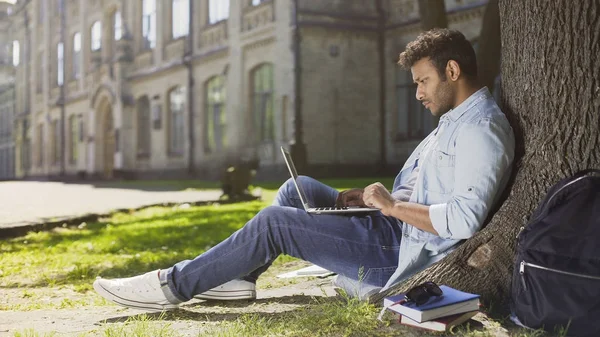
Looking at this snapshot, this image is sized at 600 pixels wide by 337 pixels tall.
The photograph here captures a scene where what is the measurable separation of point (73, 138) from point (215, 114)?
14.6m

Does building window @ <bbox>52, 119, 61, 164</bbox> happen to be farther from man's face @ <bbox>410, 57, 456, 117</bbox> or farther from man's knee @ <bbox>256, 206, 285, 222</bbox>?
man's face @ <bbox>410, 57, 456, 117</bbox>

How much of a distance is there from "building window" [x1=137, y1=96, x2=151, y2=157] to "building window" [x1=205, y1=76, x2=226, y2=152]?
17.4 ft

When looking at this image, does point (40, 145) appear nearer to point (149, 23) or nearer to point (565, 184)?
point (149, 23)

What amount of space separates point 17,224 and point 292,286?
5428 millimetres

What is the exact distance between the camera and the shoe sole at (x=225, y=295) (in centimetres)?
399

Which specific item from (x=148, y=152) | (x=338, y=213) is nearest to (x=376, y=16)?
(x=148, y=152)

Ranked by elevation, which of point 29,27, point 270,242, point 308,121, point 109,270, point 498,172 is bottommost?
point 109,270

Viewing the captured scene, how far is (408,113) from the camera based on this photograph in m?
20.4

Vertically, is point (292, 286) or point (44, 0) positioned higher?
point (44, 0)

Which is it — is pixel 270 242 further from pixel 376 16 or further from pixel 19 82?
pixel 19 82

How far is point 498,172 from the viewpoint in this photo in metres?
3.16

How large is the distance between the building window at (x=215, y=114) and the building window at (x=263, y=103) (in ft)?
6.65

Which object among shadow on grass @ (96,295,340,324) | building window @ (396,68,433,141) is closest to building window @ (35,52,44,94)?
building window @ (396,68,433,141)

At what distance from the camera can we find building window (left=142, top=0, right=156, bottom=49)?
2876 centimetres
